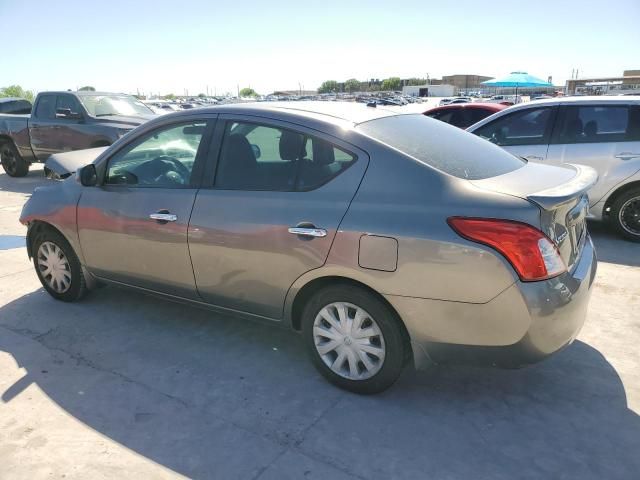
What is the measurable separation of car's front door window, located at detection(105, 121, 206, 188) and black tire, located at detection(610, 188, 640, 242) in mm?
4859

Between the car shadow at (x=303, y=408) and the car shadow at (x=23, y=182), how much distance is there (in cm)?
741

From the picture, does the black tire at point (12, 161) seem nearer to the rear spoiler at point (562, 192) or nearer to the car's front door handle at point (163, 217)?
the car's front door handle at point (163, 217)

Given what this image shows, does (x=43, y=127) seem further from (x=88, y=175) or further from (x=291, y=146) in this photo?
(x=291, y=146)

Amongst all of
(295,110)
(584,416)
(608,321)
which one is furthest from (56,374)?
(608,321)

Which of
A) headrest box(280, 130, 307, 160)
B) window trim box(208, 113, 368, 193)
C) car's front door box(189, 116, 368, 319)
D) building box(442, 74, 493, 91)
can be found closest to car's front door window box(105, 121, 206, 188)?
window trim box(208, 113, 368, 193)

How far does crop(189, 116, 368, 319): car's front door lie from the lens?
2.97 m

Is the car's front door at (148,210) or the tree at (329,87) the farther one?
the tree at (329,87)

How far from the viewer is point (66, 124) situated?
33.9 feet

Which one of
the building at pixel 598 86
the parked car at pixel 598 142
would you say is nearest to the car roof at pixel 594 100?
the parked car at pixel 598 142

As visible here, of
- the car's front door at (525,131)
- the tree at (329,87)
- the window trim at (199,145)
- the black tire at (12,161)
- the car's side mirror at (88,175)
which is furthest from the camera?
the tree at (329,87)

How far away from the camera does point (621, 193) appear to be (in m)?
6.04

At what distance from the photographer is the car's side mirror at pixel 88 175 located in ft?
12.9

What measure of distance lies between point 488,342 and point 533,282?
14.7 inches

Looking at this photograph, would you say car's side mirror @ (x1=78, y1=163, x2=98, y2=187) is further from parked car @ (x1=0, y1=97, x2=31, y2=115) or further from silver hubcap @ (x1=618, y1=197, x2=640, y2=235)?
parked car @ (x1=0, y1=97, x2=31, y2=115)
